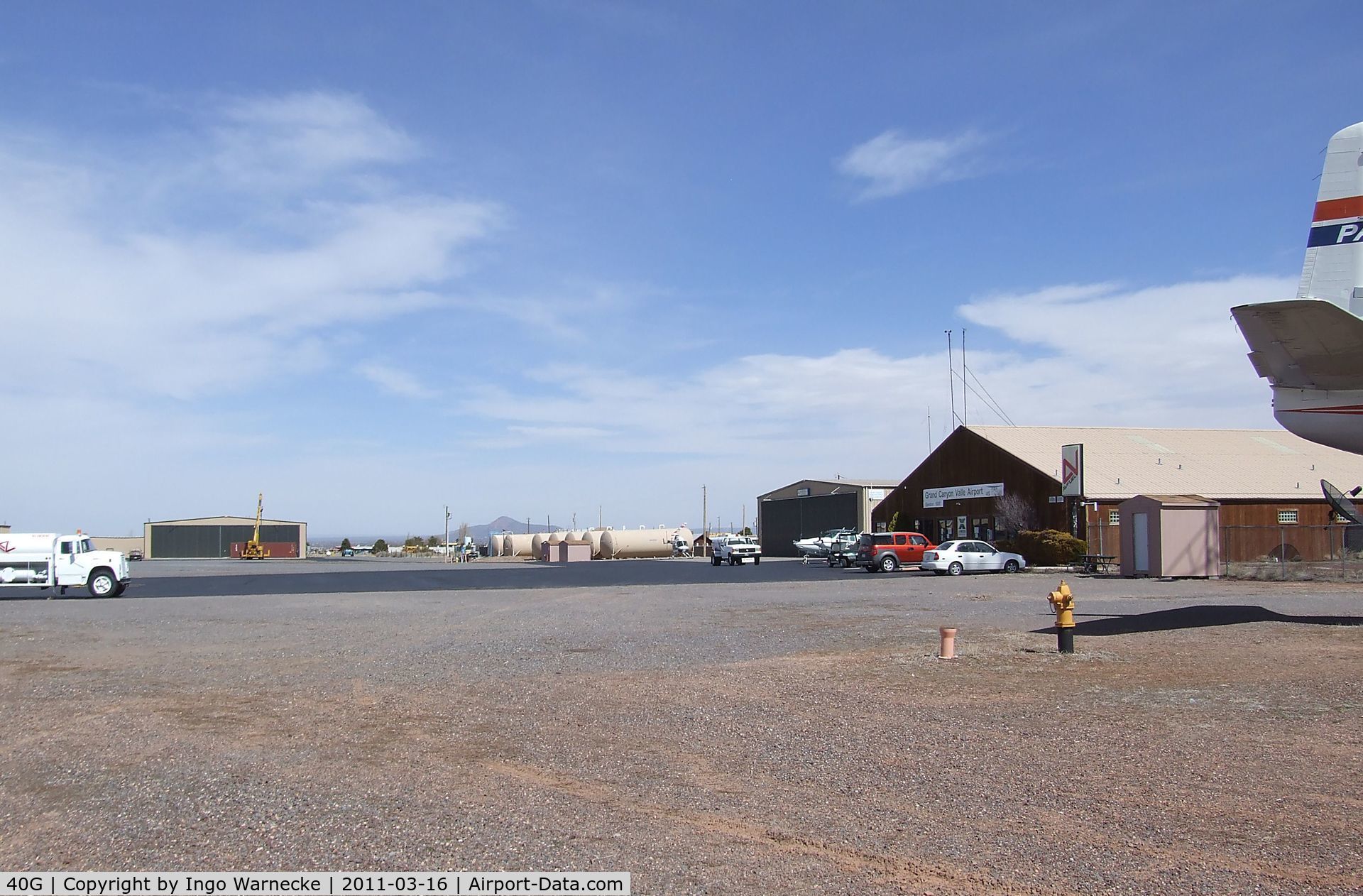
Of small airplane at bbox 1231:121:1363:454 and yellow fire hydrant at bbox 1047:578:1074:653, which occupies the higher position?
small airplane at bbox 1231:121:1363:454

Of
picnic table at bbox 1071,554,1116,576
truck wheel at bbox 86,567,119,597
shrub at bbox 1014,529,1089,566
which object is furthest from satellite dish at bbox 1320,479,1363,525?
truck wheel at bbox 86,567,119,597

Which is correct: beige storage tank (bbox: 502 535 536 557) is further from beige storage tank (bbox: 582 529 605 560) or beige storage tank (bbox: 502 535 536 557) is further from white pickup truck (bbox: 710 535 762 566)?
white pickup truck (bbox: 710 535 762 566)

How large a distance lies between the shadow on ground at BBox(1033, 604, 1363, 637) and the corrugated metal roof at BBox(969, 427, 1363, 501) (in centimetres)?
2880

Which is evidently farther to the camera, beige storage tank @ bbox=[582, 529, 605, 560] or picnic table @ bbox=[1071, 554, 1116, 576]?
beige storage tank @ bbox=[582, 529, 605, 560]

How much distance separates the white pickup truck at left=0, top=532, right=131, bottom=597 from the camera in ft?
106

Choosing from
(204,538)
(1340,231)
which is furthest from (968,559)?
(204,538)

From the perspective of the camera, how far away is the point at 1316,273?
1834 cm

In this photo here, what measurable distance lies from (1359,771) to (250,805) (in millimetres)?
7697

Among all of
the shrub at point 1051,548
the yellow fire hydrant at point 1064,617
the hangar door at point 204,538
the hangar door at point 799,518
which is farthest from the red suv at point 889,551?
the hangar door at point 204,538

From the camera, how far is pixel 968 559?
132ft

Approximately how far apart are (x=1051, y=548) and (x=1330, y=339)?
2919cm

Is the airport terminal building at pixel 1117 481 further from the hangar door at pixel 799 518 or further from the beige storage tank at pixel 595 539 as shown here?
the beige storage tank at pixel 595 539

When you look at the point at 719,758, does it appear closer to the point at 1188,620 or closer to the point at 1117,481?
the point at 1188,620

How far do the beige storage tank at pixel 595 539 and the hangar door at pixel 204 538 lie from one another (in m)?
39.1
